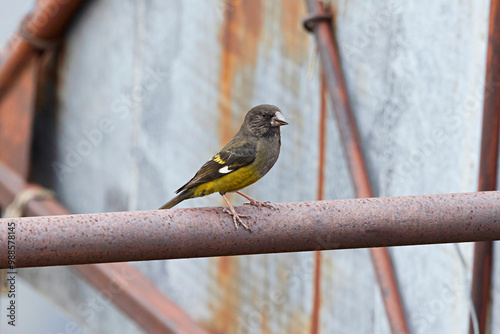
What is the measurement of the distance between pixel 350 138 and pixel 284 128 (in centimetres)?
79

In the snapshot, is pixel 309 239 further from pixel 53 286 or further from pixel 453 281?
pixel 53 286

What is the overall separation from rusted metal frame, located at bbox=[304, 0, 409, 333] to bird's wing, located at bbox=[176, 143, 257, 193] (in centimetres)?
99

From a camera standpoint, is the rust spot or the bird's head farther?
the rust spot

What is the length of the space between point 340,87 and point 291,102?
23.7 inches

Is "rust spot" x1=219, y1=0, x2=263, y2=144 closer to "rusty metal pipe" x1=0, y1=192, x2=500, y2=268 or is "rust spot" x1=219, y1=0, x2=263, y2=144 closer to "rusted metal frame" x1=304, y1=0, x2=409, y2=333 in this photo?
"rusted metal frame" x1=304, y1=0, x2=409, y2=333

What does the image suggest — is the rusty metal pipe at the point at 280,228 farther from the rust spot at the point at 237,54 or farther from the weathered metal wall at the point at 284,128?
the rust spot at the point at 237,54

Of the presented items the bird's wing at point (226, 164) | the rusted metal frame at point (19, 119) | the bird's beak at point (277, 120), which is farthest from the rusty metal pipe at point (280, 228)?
the rusted metal frame at point (19, 119)

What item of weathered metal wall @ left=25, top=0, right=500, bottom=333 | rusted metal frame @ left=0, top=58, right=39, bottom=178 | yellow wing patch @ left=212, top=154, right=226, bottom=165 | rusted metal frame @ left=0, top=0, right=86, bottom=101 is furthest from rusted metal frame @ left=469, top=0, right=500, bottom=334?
rusted metal frame @ left=0, top=58, right=39, bottom=178

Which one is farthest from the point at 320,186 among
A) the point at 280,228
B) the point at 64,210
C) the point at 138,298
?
the point at 64,210

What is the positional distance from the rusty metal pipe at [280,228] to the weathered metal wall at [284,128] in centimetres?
160

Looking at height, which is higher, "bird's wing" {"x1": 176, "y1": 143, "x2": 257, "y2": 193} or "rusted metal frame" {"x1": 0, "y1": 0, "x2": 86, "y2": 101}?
"rusted metal frame" {"x1": 0, "y1": 0, "x2": 86, "y2": 101}

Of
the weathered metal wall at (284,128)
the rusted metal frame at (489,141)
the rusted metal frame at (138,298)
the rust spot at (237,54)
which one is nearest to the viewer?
the rusted metal frame at (489,141)

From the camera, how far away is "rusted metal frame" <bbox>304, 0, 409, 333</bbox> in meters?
4.10

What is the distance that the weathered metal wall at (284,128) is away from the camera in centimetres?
399
